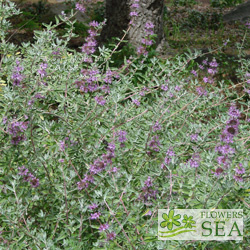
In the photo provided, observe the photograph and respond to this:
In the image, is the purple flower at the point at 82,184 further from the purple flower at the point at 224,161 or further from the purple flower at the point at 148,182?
the purple flower at the point at 224,161

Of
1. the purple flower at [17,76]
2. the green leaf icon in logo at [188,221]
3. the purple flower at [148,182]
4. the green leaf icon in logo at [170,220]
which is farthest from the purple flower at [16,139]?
the green leaf icon in logo at [188,221]

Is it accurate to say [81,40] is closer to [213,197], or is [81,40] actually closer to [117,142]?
[117,142]

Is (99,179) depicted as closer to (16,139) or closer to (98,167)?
(98,167)

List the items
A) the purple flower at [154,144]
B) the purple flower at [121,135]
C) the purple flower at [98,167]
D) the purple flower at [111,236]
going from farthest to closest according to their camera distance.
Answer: the purple flower at [154,144], the purple flower at [121,135], the purple flower at [98,167], the purple flower at [111,236]

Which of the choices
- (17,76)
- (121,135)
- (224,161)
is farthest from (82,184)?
(17,76)

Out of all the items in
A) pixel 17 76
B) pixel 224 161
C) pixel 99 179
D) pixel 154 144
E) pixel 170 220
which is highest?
pixel 17 76

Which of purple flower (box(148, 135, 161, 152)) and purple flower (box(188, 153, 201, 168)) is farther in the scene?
purple flower (box(148, 135, 161, 152))

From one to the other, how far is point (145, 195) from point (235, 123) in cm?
75

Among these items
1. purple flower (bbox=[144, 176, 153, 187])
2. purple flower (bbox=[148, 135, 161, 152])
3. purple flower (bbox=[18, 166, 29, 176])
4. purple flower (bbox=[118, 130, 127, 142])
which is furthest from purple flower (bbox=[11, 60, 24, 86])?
purple flower (bbox=[144, 176, 153, 187])

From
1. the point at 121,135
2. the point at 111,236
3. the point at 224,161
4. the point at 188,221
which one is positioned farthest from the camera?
the point at 121,135

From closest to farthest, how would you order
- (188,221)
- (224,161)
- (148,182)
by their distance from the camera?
(224,161) < (188,221) < (148,182)

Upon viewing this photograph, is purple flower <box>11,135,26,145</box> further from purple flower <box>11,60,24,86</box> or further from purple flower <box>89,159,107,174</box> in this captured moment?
purple flower <box>89,159,107,174</box>

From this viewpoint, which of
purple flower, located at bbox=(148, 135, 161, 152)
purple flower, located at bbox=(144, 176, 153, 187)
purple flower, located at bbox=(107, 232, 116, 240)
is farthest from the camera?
purple flower, located at bbox=(148, 135, 161, 152)

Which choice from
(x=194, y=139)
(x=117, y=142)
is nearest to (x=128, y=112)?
(x=117, y=142)
